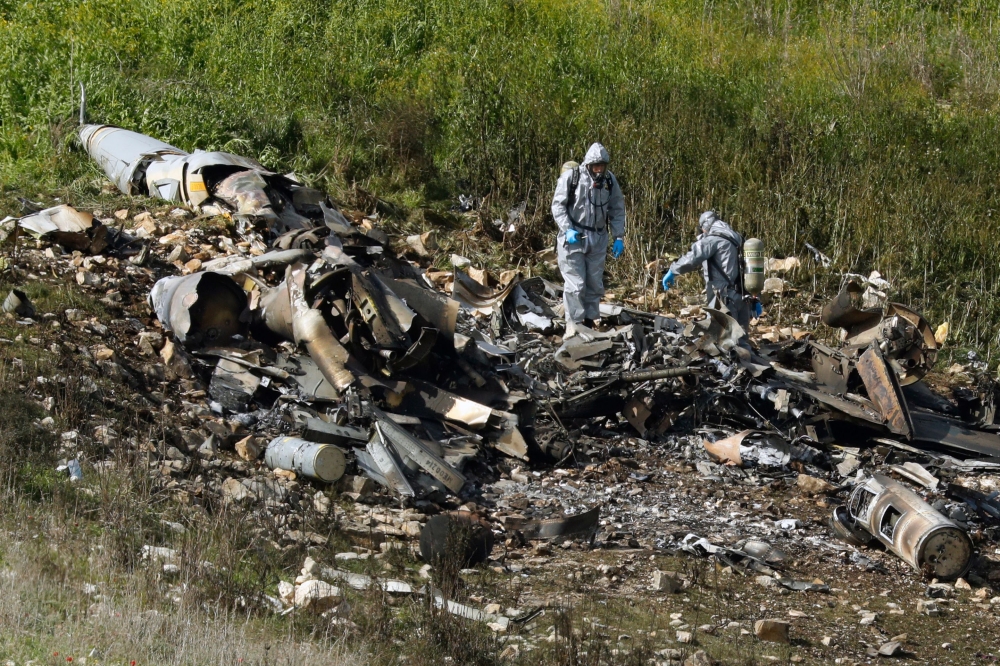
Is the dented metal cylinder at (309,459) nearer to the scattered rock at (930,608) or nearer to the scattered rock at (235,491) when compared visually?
the scattered rock at (235,491)

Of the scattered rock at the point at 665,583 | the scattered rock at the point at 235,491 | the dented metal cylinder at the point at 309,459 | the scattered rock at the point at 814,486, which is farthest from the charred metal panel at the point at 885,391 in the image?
the scattered rock at the point at 235,491

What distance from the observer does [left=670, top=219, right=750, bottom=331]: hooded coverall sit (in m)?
9.30

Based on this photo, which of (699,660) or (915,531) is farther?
(915,531)

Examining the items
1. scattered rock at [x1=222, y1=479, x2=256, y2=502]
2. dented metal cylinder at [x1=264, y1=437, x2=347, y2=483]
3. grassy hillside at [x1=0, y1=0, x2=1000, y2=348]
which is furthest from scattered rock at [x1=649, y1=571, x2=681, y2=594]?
grassy hillside at [x1=0, y1=0, x2=1000, y2=348]

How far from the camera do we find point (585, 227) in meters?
10.0

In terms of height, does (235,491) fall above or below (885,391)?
above

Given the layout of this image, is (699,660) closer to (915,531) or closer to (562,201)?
(915,531)

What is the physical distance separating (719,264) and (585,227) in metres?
1.41

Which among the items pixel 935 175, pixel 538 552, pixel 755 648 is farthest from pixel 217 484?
pixel 935 175

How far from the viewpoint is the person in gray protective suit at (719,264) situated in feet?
30.5

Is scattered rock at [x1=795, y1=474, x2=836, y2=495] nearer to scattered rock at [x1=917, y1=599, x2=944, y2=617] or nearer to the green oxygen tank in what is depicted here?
scattered rock at [x1=917, y1=599, x2=944, y2=617]

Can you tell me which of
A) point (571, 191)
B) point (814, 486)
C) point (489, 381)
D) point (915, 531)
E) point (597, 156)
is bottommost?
point (814, 486)

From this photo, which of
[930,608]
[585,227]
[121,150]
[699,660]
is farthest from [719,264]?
[121,150]

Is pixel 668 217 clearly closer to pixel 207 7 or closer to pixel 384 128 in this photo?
pixel 384 128
